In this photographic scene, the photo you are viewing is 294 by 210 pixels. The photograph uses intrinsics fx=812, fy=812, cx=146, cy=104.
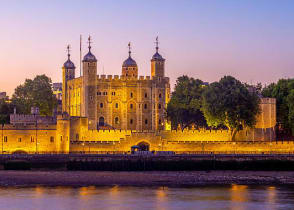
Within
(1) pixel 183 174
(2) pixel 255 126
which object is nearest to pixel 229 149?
(2) pixel 255 126

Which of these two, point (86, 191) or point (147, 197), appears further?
point (86, 191)

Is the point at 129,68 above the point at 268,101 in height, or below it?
above

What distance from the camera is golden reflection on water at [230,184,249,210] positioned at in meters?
54.7

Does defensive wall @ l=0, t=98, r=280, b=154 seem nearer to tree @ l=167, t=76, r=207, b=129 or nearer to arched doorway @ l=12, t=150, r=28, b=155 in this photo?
arched doorway @ l=12, t=150, r=28, b=155

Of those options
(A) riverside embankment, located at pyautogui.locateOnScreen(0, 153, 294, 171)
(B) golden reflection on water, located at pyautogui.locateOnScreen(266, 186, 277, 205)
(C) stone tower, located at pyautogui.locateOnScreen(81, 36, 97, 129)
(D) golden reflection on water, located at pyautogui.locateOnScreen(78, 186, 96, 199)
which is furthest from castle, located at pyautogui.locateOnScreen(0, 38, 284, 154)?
(B) golden reflection on water, located at pyautogui.locateOnScreen(266, 186, 277, 205)

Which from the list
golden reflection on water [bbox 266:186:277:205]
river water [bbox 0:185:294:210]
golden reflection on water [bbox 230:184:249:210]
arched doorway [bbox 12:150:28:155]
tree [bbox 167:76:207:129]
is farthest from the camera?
tree [bbox 167:76:207:129]

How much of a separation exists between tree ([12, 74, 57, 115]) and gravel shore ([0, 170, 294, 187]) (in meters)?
34.8

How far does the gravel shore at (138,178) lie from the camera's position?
213 ft

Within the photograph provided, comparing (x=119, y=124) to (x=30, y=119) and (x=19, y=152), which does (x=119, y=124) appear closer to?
(x=30, y=119)

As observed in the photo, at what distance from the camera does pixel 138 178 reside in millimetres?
67062

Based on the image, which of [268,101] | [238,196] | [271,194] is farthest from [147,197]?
[268,101]

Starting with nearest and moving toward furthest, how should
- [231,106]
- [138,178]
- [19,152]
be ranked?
[138,178] → [19,152] → [231,106]

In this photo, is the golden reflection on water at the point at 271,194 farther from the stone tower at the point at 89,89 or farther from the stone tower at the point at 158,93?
the stone tower at the point at 158,93

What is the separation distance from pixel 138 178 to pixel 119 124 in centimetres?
3871
